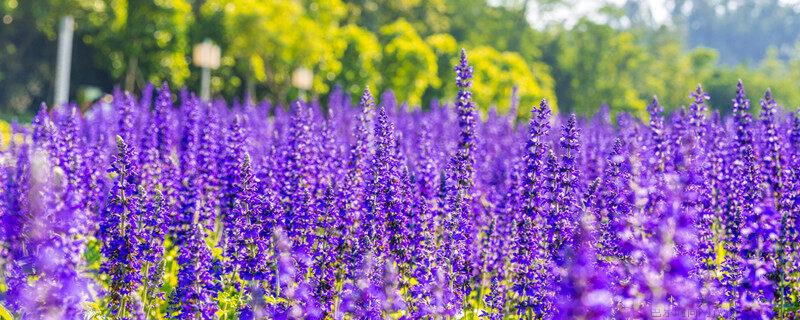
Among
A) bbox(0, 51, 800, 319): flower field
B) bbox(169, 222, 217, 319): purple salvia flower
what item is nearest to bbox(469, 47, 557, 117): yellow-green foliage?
bbox(0, 51, 800, 319): flower field

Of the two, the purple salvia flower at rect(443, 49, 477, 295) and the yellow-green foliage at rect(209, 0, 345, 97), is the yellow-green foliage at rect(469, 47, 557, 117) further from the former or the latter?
the purple salvia flower at rect(443, 49, 477, 295)

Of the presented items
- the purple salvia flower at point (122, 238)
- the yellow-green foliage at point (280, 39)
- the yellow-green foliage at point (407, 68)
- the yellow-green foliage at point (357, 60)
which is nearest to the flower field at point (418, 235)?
the purple salvia flower at point (122, 238)

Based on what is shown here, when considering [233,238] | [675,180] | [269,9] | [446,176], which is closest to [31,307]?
[233,238]

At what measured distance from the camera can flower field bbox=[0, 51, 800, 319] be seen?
13.7ft

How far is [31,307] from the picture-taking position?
3963mm

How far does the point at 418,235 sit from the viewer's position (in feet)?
18.4

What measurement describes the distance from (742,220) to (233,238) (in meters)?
3.36

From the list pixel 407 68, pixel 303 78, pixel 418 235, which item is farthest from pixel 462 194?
pixel 407 68

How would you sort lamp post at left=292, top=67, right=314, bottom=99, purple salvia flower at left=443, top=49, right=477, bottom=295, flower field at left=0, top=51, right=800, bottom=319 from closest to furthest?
flower field at left=0, top=51, right=800, bottom=319 → purple salvia flower at left=443, top=49, right=477, bottom=295 → lamp post at left=292, top=67, right=314, bottom=99

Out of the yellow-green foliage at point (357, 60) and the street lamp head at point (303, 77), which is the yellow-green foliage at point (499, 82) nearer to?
the yellow-green foliage at point (357, 60)

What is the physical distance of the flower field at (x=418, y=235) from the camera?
4.18 m

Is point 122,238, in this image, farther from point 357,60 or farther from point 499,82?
point 499,82

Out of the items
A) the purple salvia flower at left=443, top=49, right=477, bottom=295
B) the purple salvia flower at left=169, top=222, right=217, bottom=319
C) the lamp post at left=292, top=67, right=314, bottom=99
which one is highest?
the lamp post at left=292, top=67, right=314, bottom=99

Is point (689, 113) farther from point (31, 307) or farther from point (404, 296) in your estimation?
point (31, 307)
